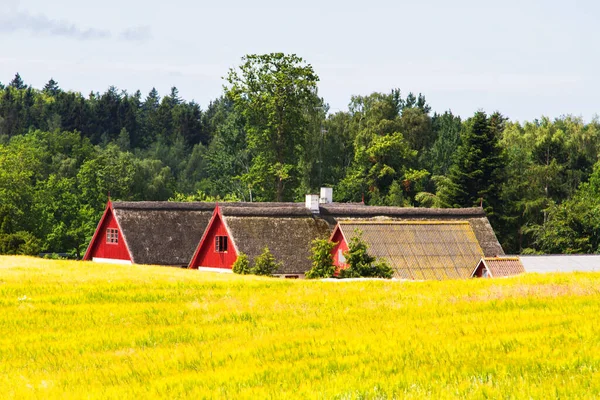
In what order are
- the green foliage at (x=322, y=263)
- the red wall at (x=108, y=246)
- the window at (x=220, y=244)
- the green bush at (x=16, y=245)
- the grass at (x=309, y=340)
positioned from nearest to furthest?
Answer: the grass at (x=309, y=340)
the green foliage at (x=322, y=263)
the window at (x=220, y=244)
the red wall at (x=108, y=246)
the green bush at (x=16, y=245)

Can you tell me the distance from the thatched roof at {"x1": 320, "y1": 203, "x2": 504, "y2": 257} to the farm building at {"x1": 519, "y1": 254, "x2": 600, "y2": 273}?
32.9 ft

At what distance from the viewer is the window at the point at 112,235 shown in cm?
6500

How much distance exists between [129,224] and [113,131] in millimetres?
117716

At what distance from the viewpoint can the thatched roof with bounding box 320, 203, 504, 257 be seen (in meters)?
63.3

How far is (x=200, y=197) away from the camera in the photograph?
102 meters

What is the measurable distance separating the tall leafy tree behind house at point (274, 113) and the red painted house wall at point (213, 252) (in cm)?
2813

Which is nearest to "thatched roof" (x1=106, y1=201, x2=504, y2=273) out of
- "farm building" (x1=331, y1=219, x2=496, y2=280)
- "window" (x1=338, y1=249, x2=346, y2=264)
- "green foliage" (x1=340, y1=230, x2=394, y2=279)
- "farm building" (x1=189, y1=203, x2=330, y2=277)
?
"farm building" (x1=189, y1=203, x2=330, y2=277)

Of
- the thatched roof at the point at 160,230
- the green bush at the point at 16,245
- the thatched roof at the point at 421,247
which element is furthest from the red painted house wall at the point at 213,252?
the green bush at the point at 16,245

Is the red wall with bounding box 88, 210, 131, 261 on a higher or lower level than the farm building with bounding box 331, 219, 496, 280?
lower

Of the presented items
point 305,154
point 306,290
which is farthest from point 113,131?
point 306,290

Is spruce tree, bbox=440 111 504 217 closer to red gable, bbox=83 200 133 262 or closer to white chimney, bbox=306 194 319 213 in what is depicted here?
white chimney, bbox=306 194 319 213

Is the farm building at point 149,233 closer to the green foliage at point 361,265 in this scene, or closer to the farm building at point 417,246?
the farm building at point 417,246

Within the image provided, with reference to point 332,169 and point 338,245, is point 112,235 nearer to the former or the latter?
point 338,245

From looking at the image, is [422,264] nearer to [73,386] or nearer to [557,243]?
[557,243]
